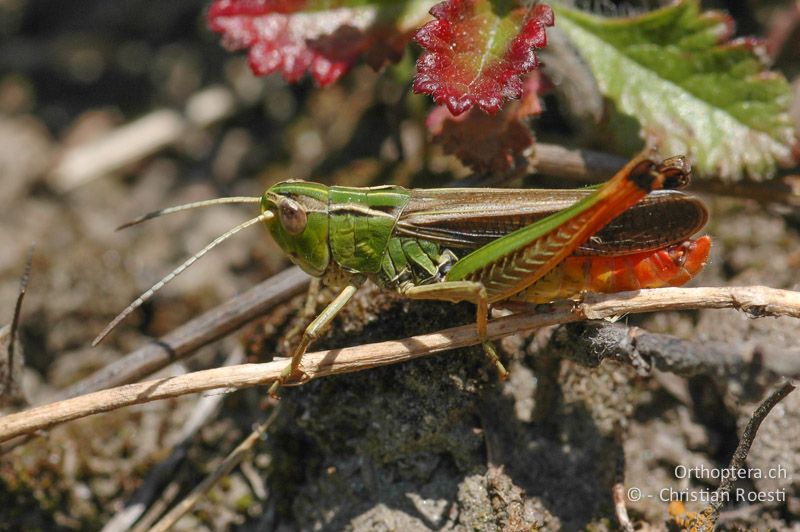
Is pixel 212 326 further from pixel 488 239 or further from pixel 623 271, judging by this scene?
pixel 623 271

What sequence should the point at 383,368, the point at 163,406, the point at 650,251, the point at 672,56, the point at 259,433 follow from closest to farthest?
the point at 650,251 < the point at 383,368 < the point at 259,433 < the point at 672,56 < the point at 163,406

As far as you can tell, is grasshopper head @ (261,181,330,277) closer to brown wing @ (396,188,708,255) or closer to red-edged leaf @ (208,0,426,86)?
brown wing @ (396,188,708,255)

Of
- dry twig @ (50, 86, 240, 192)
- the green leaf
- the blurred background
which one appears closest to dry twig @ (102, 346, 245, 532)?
the blurred background

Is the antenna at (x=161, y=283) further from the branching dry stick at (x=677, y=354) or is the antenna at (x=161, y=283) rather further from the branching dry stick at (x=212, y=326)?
the branching dry stick at (x=677, y=354)

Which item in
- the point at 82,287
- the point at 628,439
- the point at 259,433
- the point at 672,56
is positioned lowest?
the point at 628,439

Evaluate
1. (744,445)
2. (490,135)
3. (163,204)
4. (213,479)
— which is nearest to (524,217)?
(490,135)

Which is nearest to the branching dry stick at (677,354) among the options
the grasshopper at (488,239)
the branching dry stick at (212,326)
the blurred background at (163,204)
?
the grasshopper at (488,239)

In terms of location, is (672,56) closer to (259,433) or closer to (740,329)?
(740,329)

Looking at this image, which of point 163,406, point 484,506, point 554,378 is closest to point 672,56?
point 554,378
